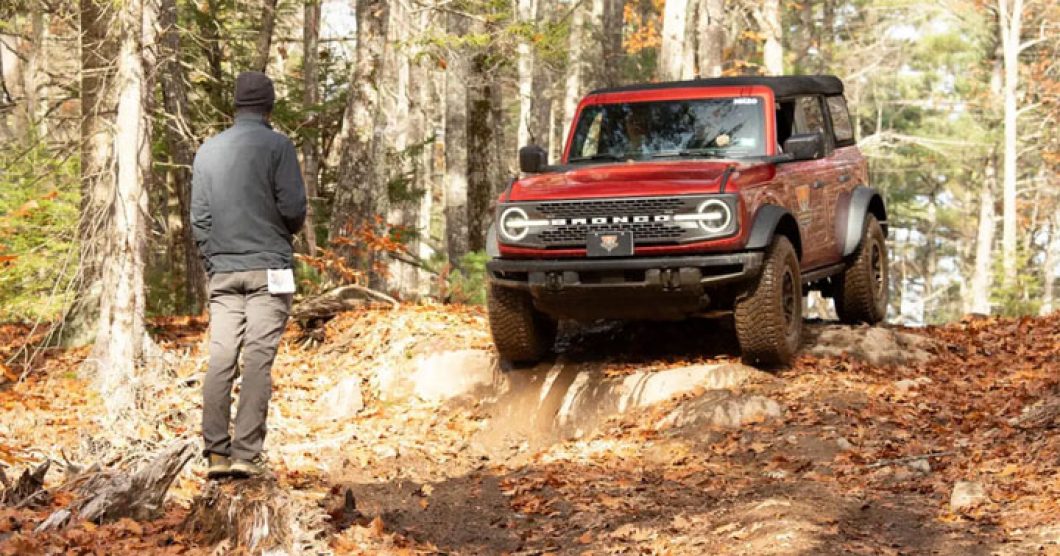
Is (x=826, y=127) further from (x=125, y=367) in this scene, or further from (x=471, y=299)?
(x=125, y=367)

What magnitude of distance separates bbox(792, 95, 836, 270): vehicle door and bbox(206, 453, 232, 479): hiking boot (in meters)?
5.69

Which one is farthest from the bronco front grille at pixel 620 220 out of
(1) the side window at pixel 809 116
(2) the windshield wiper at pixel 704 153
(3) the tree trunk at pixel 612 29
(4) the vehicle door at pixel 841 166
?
(3) the tree trunk at pixel 612 29

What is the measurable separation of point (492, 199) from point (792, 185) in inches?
352

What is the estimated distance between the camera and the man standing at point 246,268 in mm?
6289

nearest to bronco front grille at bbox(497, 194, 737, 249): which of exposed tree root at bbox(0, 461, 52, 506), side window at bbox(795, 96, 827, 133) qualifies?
side window at bbox(795, 96, 827, 133)

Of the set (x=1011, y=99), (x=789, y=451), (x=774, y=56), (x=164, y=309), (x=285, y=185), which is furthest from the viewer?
(x=1011, y=99)

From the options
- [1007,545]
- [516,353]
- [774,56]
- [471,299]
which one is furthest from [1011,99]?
[1007,545]

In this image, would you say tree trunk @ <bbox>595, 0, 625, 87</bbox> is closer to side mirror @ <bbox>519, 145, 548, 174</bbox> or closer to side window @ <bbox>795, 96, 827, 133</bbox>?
Result: side window @ <bbox>795, 96, 827, 133</bbox>

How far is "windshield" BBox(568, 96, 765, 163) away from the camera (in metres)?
10.0

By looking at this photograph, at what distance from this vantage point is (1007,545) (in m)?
5.62

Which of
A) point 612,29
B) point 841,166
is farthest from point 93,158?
point 612,29

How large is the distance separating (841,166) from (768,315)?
10.5 feet

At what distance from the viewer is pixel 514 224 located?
9352mm

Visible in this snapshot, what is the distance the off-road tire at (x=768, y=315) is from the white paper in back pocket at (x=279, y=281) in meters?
4.06
